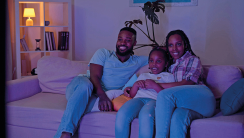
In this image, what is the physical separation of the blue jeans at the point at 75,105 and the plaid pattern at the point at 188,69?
676 millimetres

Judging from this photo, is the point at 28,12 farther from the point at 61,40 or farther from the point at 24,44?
the point at 61,40

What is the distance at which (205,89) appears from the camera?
164 cm

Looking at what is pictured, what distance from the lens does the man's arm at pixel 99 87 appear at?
1.84 meters

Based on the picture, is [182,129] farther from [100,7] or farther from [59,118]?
[100,7]

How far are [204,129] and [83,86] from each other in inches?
35.4

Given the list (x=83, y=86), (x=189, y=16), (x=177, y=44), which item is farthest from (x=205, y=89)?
(x=189, y=16)

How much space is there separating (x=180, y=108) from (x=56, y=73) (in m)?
1.33

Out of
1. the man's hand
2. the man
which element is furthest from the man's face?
the man's hand

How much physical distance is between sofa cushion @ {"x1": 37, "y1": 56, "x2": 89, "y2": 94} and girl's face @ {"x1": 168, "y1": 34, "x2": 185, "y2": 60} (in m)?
0.91

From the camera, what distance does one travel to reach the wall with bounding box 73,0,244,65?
3.39 m

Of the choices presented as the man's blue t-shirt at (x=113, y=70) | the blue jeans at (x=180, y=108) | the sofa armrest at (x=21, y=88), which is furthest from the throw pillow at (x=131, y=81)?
the sofa armrest at (x=21, y=88)

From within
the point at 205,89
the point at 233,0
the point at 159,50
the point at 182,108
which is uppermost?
the point at 233,0

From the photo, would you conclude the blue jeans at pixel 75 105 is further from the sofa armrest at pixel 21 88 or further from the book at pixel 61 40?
the book at pixel 61 40

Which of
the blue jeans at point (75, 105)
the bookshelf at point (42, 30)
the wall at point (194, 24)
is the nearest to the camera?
the blue jeans at point (75, 105)
